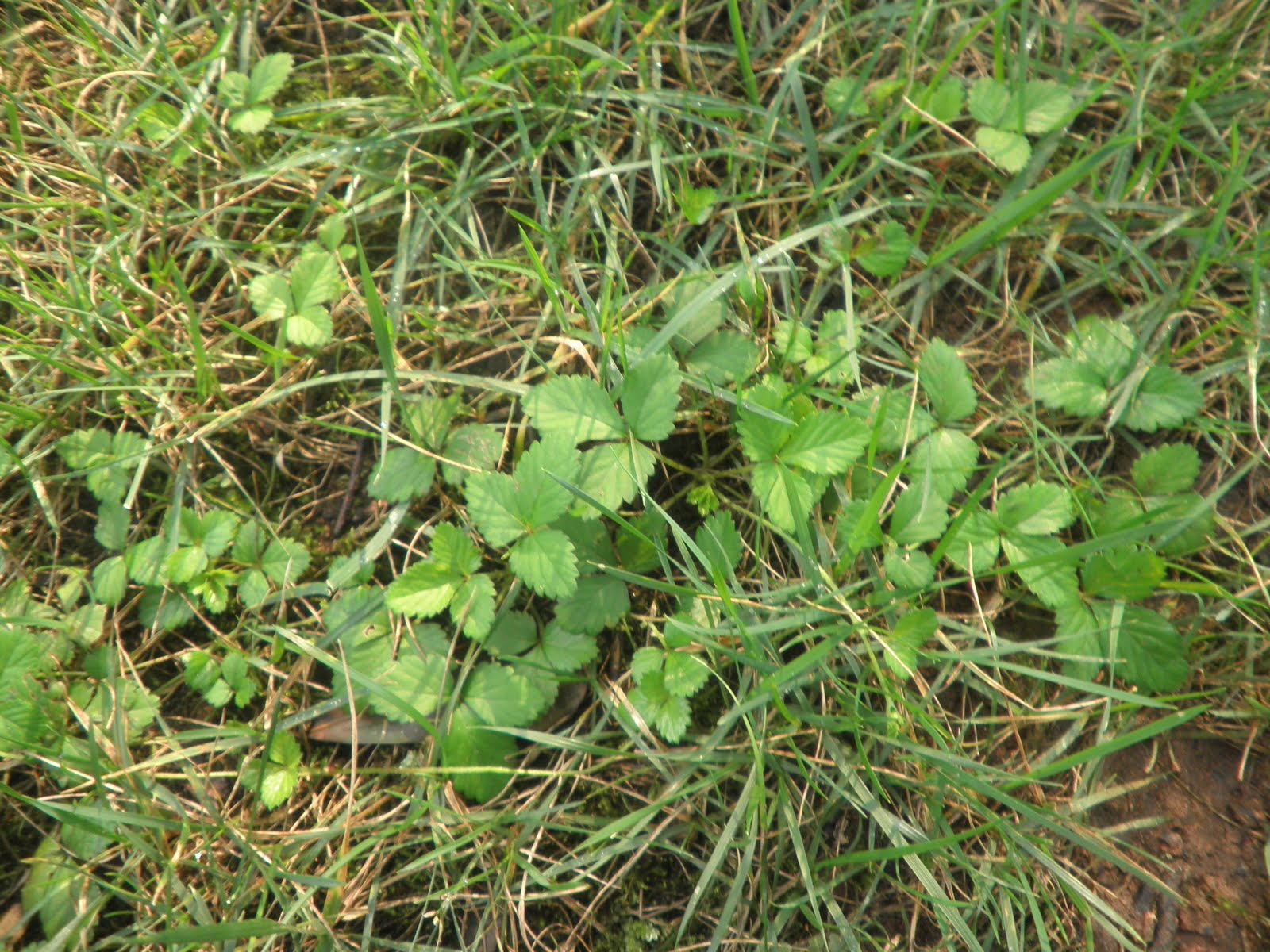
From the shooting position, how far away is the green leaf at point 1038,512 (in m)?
1.54

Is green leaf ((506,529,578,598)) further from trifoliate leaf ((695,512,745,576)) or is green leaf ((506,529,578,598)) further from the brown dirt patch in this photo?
the brown dirt patch

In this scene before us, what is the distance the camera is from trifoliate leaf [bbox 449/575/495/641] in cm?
153

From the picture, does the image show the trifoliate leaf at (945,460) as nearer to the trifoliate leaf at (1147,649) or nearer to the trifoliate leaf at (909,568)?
the trifoliate leaf at (909,568)

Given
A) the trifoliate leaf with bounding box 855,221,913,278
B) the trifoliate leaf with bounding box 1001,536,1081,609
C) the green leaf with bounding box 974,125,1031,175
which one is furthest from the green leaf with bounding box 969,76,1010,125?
the trifoliate leaf with bounding box 1001,536,1081,609

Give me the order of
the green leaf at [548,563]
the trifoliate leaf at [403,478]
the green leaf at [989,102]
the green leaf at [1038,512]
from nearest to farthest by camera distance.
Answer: the green leaf at [548,563] → the green leaf at [1038,512] → the trifoliate leaf at [403,478] → the green leaf at [989,102]

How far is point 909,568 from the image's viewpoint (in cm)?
152

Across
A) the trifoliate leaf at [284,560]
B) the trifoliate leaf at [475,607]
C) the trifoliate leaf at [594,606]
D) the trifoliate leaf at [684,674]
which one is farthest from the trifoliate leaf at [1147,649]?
the trifoliate leaf at [284,560]

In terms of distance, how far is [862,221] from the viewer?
1771mm

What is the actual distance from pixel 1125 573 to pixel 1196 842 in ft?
1.72

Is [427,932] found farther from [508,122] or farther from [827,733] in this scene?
[508,122]

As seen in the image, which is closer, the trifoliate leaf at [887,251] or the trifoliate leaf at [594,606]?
the trifoliate leaf at [594,606]

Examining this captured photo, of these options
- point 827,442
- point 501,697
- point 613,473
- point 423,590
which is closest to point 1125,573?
point 827,442

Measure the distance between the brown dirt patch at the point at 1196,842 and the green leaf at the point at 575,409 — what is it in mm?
1185

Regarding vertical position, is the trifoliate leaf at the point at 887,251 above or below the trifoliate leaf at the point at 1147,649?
above
